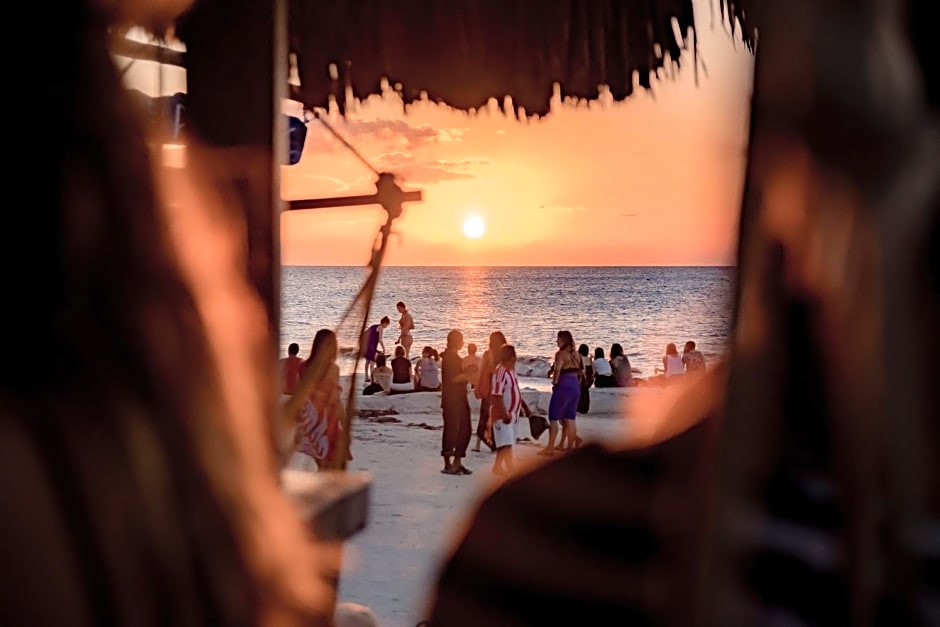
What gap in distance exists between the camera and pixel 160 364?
1.32ft

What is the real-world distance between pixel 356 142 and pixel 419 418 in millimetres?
6720

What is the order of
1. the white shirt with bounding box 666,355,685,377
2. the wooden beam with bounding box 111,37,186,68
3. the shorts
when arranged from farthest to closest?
the white shirt with bounding box 666,355,685,377 < the shorts < the wooden beam with bounding box 111,37,186,68

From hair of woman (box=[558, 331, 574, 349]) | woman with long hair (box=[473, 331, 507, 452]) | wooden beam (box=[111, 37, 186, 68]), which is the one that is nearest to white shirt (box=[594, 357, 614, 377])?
woman with long hair (box=[473, 331, 507, 452])

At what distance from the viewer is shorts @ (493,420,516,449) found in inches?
211

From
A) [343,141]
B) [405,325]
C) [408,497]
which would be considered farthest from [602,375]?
[343,141]

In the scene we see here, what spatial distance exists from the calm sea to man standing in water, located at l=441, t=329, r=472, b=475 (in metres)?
9.98

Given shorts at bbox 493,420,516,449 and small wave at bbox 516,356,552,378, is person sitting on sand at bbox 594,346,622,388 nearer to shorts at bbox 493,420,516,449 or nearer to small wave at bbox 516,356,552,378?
small wave at bbox 516,356,552,378

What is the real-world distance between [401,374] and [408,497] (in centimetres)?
575

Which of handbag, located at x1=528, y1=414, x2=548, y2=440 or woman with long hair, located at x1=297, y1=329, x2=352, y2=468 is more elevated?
woman with long hair, located at x1=297, y1=329, x2=352, y2=468

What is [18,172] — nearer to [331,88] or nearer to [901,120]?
[901,120]

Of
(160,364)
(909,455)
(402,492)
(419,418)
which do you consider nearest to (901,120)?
(909,455)

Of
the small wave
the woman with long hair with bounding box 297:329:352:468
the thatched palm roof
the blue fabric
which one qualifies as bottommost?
the small wave

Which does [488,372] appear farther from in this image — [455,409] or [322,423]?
[322,423]

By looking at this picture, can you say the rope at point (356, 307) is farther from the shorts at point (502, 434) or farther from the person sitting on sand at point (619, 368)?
the person sitting on sand at point (619, 368)
